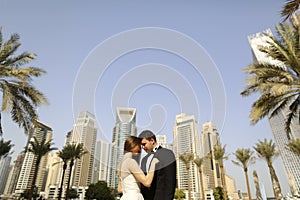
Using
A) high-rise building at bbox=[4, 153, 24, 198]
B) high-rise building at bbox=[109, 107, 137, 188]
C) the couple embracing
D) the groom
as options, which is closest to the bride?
the couple embracing

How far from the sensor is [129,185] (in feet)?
8.21

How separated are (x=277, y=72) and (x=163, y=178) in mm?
8766

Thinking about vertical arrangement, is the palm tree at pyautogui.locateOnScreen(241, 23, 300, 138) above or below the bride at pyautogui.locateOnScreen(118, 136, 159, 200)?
above

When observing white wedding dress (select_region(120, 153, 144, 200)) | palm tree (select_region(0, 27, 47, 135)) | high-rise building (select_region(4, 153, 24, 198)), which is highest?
high-rise building (select_region(4, 153, 24, 198))

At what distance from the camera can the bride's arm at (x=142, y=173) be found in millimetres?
2270

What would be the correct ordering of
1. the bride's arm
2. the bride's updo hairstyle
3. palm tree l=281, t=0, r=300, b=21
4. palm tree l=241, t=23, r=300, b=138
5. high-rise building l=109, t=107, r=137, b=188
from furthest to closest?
palm tree l=241, t=23, r=300, b=138, palm tree l=281, t=0, r=300, b=21, high-rise building l=109, t=107, r=137, b=188, the bride's updo hairstyle, the bride's arm

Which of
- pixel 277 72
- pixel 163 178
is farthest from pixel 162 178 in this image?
pixel 277 72

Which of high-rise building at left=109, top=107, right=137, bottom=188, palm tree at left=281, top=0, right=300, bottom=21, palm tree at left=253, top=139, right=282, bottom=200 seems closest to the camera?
high-rise building at left=109, top=107, right=137, bottom=188

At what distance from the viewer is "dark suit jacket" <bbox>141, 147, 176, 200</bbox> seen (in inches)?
91.2

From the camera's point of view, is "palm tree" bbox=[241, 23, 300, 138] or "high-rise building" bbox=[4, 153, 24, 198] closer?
"palm tree" bbox=[241, 23, 300, 138]

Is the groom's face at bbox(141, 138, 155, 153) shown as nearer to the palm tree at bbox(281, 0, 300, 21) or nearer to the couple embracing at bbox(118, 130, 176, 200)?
the couple embracing at bbox(118, 130, 176, 200)

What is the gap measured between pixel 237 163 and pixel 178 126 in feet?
97.8

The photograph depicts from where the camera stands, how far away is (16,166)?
121812mm

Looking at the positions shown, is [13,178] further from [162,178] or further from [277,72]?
[162,178]
